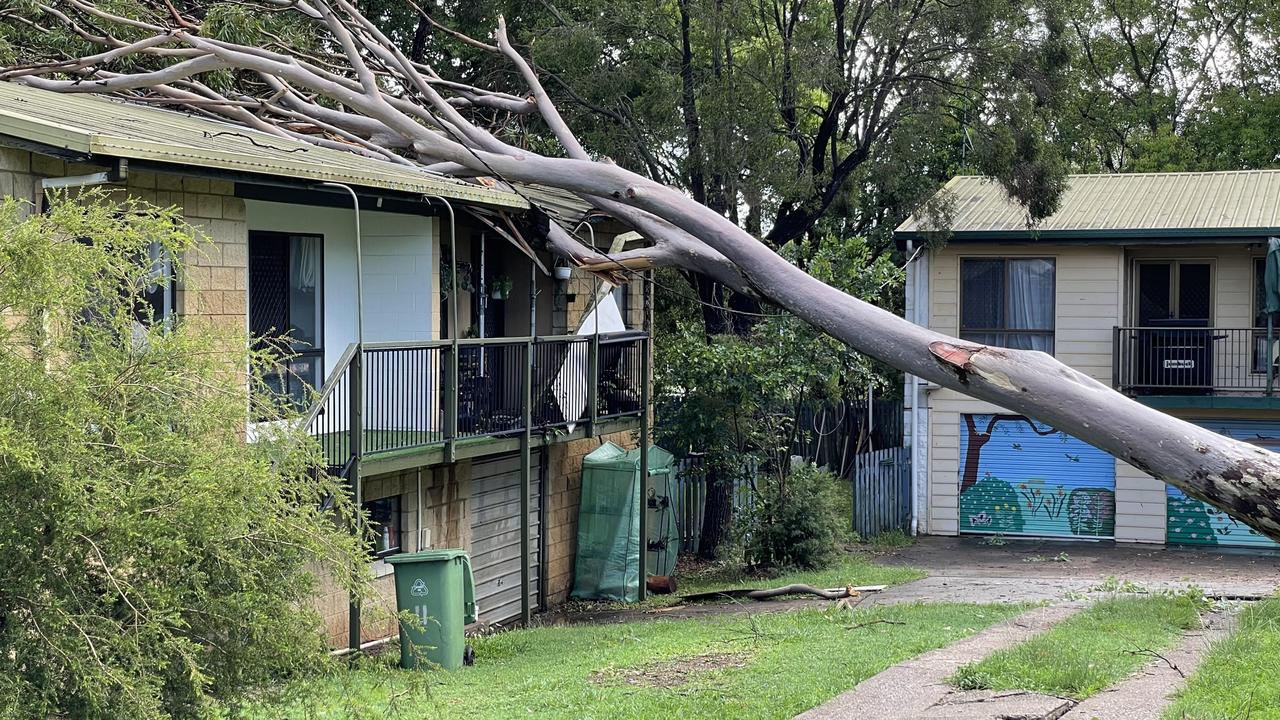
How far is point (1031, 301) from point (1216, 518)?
488 centimetres

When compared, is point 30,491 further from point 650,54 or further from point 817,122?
point 817,122

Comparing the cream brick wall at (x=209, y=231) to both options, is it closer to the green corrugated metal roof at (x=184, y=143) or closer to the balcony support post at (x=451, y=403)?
the green corrugated metal roof at (x=184, y=143)

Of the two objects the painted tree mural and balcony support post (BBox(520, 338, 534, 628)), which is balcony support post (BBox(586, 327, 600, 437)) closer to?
balcony support post (BBox(520, 338, 534, 628))

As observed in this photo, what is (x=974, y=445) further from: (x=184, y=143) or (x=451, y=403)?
(x=184, y=143)

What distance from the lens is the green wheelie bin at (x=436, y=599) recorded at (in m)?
12.7

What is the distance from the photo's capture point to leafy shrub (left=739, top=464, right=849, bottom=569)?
1962 cm

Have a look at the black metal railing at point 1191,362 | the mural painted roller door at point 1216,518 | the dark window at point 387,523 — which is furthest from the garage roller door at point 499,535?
the mural painted roller door at point 1216,518

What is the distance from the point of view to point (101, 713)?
20.0 ft

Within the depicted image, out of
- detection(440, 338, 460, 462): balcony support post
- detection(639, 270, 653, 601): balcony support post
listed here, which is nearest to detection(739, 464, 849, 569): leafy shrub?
detection(639, 270, 653, 601): balcony support post

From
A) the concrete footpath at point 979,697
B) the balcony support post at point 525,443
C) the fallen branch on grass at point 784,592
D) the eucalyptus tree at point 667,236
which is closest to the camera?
the eucalyptus tree at point 667,236

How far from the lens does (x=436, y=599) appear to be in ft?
42.1

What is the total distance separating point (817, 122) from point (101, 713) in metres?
24.2

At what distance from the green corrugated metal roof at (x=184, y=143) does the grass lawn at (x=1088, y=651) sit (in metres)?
6.90

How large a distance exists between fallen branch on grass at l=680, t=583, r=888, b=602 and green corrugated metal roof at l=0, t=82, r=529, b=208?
5923 millimetres
